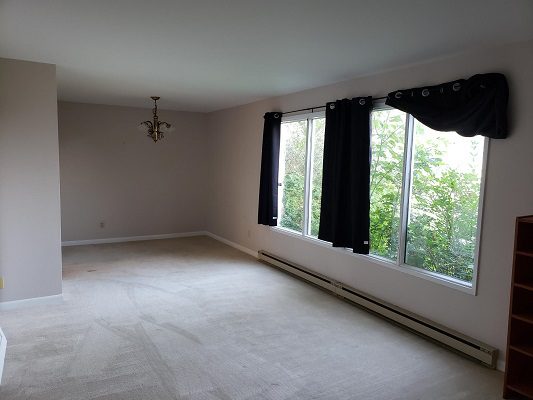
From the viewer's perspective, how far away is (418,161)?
3.68 m

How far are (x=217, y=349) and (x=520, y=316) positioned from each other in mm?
2148

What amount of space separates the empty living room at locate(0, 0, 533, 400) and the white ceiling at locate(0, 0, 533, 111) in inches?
0.9

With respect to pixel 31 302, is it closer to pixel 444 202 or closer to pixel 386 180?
pixel 386 180

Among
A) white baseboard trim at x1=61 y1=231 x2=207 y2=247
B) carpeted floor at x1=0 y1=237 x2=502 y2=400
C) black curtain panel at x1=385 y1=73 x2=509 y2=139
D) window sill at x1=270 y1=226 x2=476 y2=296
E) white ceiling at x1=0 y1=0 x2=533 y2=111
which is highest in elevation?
white ceiling at x1=0 y1=0 x2=533 y2=111

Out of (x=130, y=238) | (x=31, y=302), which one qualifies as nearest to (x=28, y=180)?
(x=31, y=302)

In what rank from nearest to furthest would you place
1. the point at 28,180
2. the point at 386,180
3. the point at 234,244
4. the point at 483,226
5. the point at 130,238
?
the point at 483,226, the point at 28,180, the point at 386,180, the point at 234,244, the point at 130,238

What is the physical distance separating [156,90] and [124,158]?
220 cm

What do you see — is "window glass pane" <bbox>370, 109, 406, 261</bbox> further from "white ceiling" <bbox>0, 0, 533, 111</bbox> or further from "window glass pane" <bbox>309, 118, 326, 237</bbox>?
"window glass pane" <bbox>309, 118, 326, 237</bbox>

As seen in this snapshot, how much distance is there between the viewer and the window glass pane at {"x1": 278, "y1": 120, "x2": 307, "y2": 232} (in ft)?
17.2

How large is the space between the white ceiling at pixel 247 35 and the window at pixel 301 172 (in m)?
0.80

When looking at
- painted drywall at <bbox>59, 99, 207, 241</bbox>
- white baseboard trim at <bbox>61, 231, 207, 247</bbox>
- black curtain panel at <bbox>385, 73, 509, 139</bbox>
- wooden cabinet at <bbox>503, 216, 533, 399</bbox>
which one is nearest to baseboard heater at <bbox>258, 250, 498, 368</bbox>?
wooden cabinet at <bbox>503, 216, 533, 399</bbox>

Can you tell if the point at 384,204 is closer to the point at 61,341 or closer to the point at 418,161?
the point at 418,161

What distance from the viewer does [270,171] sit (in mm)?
5547

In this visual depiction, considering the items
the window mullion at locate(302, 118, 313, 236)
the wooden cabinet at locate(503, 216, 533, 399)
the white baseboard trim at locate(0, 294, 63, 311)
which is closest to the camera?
the wooden cabinet at locate(503, 216, 533, 399)
